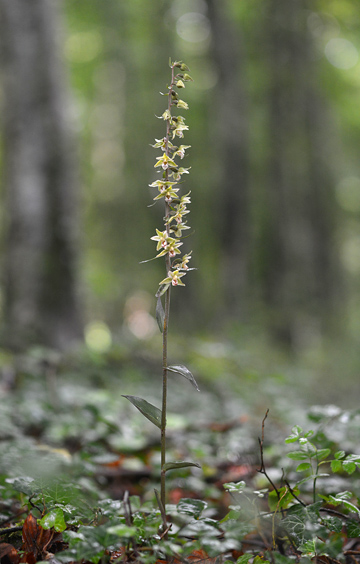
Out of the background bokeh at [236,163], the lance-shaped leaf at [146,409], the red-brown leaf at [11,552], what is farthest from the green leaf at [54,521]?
the background bokeh at [236,163]

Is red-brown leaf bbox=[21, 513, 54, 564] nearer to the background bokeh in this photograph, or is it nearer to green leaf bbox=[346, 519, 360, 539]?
green leaf bbox=[346, 519, 360, 539]

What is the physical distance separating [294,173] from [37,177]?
9.00m

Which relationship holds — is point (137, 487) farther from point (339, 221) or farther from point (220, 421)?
point (339, 221)

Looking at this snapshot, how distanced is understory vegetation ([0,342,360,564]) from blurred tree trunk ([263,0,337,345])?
23.6ft

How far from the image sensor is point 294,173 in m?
13.6

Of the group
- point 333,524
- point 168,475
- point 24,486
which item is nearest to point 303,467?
point 333,524

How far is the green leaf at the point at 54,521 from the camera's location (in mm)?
1646

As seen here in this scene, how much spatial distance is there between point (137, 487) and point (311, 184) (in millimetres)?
13424

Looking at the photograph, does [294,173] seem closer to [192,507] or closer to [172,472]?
[172,472]

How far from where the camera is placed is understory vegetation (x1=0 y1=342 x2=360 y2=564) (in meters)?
1.59

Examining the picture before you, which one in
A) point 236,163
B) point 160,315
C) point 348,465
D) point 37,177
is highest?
point 236,163

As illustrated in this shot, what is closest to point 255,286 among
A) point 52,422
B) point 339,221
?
point 339,221

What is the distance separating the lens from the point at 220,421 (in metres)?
4.24

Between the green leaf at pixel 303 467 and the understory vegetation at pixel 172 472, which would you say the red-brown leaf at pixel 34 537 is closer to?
the understory vegetation at pixel 172 472
